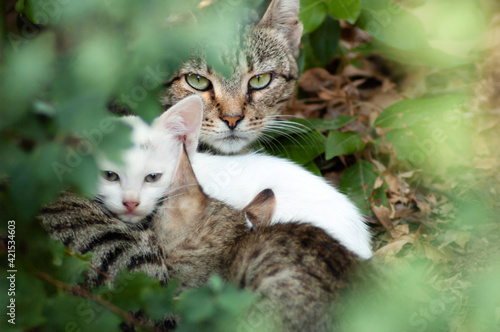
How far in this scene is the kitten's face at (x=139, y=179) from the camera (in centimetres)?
191

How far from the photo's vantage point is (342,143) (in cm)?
261

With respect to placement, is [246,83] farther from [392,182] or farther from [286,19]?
[392,182]

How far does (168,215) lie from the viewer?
1911 millimetres

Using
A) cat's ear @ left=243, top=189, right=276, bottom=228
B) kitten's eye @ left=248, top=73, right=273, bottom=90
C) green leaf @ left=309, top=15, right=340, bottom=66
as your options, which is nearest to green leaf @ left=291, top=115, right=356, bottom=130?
kitten's eye @ left=248, top=73, right=273, bottom=90

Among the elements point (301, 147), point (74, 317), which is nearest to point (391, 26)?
point (301, 147)

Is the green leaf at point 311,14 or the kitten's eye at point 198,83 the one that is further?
the green leaf at point 311,14

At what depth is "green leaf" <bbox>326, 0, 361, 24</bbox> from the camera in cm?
250

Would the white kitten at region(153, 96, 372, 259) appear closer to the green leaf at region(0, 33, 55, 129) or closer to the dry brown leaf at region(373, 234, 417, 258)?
the dry brown leaf at region(373, 234, 417, 258)

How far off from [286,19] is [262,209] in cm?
113

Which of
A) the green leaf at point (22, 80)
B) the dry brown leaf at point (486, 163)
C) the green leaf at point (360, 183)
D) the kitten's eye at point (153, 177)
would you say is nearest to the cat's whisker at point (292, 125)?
the green leaf at point (360, 183)

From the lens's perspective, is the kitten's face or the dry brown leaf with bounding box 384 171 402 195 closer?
the kitten's face

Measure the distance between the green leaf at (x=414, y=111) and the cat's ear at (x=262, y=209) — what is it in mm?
1048

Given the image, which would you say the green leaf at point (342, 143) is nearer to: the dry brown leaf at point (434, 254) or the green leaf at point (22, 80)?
the dry brown leaf at point (434, 254)

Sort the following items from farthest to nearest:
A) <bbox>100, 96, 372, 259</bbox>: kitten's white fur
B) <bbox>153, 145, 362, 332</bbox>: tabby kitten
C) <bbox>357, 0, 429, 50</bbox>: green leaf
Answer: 1. <bbox>357, 0, 429, 50</bbox>: green leaf
2. <bbox>100, 96, 372, 259</bbox>: kitten's white fur
3. <bbox>153, 145, 362, 332</bbox>: tabby kitten
